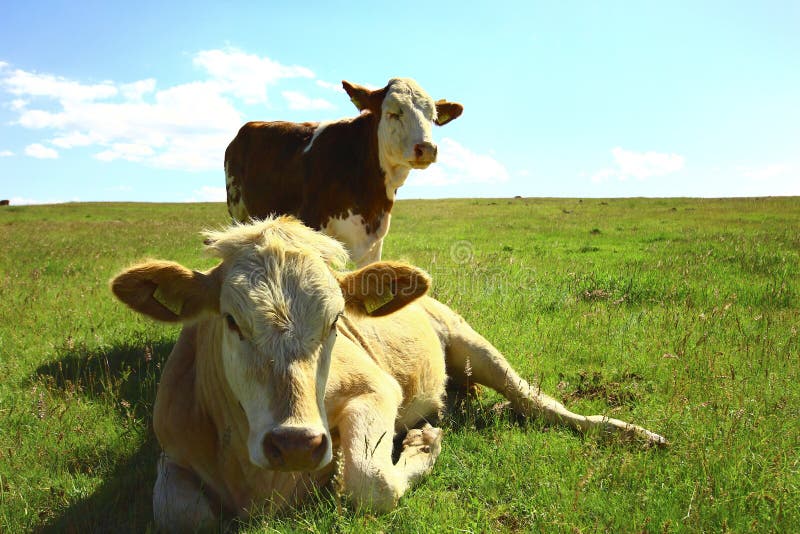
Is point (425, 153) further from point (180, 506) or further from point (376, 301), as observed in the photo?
point (180, 506)

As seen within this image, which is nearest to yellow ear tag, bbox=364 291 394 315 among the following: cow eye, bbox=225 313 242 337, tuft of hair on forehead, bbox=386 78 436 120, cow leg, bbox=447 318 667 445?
cow eye, bbox=225 313 242 337

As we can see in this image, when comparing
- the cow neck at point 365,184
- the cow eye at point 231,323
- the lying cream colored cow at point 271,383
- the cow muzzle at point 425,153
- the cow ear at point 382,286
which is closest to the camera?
the lying cream colored cow at point 271,383

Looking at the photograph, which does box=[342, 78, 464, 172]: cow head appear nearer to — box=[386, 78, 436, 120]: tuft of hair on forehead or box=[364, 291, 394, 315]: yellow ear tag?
box=[386, 78, 436, 120]: tuft of hair on forehead

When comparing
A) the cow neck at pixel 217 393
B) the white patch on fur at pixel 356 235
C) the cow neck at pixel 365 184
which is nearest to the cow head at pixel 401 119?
the cow neck at pixel 365 184

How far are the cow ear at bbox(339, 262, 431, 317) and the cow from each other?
380cm

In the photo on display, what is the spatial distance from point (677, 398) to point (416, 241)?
43.8 ft

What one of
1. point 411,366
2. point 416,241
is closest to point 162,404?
point 411,366

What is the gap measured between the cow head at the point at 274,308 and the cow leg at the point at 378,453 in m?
0.50

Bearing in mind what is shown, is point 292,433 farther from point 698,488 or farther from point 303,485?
point 698,488

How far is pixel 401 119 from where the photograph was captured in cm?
784

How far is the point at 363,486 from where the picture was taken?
3379mm

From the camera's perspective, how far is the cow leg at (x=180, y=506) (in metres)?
3.26

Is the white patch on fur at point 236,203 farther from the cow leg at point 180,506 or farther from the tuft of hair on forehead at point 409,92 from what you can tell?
the cow leg at point 180,506

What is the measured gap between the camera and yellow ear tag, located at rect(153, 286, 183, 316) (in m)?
3.46
